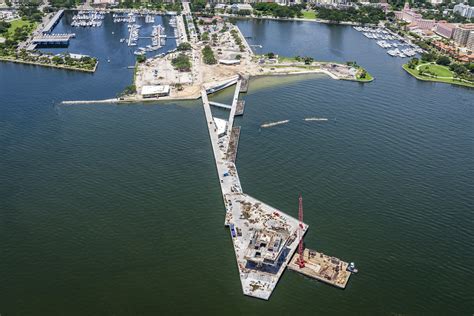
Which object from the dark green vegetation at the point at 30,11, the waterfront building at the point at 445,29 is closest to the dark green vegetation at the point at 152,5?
the dark green vegetation at the point at 30,11

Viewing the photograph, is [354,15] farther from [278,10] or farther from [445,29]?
[445,29]

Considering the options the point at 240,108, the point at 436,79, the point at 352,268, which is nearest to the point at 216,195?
the point at 352,268

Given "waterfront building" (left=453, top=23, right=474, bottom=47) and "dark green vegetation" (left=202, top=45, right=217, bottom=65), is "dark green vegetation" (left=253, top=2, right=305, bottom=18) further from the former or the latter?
"waterfront building" (left=453, top=23, right=474, bottom=47)

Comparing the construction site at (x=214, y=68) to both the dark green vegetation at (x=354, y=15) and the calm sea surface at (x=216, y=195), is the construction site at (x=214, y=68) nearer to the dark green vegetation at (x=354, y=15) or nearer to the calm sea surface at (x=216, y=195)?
the calm sea surface at (x=216, y=195)

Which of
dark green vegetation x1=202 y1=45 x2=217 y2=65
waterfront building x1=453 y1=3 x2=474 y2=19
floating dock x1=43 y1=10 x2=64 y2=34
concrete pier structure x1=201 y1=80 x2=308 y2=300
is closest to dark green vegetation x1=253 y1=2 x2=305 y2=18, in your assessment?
dark green vegetation x1=202 y1=45 x2=217 y2=65

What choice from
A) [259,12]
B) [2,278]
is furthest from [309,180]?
[259,12]

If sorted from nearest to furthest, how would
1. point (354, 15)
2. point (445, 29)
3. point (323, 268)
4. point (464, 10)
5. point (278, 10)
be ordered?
point (323, 268)
point (445, 29)
point (354, 15)
point (464, 10)
point (278, 10)
